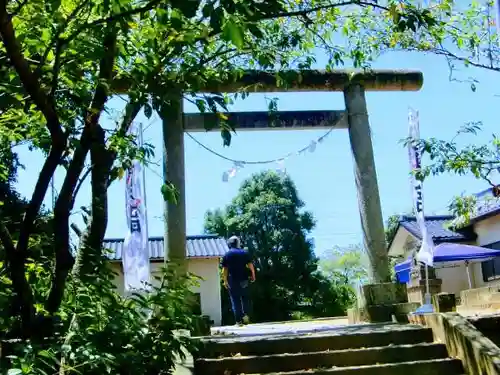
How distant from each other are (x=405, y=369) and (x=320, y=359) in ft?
2.75

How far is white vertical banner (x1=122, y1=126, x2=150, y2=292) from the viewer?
10688 millimetres

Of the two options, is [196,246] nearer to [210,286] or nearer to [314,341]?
[210,286]

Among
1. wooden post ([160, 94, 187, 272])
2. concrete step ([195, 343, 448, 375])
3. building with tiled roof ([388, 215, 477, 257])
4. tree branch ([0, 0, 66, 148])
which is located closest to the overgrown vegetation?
tree branch ([0, 0, 66, 148])

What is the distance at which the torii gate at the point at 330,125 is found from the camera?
8.25 metres

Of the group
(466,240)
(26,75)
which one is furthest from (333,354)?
(466,240)

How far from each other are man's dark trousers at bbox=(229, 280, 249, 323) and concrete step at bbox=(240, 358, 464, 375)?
369 cm

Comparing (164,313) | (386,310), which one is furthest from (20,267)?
(386,310)

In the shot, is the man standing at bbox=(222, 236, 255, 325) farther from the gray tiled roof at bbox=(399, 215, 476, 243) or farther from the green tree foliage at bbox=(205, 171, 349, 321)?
the gray tiled roof at bbox=(399, 215, 476, 243)

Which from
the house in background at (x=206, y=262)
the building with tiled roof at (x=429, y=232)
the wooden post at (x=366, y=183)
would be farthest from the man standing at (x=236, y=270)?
the building with tiled roof at (x=429, y=232)

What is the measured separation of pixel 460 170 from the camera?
6.58 metres

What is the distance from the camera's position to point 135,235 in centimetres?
1079

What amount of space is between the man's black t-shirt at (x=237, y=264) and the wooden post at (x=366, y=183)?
6.42ft

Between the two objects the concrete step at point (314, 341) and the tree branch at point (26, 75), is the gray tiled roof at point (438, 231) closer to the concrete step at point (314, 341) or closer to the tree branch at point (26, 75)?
the concrete step at point (314, 341)

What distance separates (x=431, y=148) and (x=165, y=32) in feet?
11.6
